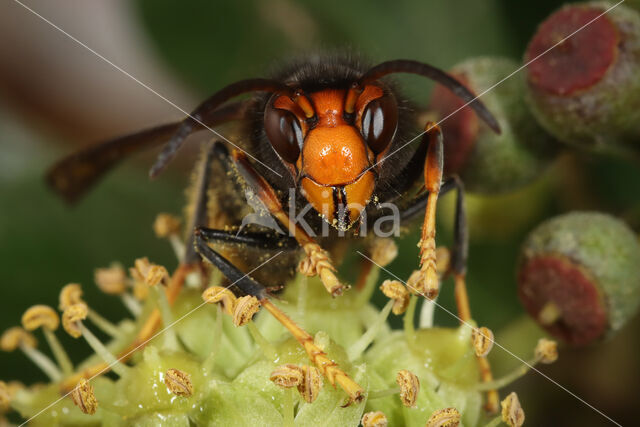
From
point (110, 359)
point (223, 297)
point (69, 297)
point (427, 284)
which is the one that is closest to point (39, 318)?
point (69, 297)

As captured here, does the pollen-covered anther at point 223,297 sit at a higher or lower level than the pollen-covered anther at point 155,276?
lower

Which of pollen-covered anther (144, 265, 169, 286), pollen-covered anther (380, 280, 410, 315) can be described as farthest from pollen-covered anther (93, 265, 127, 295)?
pollen-covered anther (380, 280, 410, 315)

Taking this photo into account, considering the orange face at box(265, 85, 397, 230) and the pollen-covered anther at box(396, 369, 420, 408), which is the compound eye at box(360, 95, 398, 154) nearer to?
the orange face at box(265, 85, 397, 230)

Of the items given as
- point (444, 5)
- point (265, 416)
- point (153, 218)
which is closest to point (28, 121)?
point (153, 218)

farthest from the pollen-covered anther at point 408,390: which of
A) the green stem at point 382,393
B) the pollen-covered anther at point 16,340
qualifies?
the pollen-covered anther at point 16,340

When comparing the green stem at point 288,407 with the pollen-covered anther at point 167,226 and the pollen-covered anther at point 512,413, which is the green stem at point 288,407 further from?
the pollen-covered anther at point 167,226

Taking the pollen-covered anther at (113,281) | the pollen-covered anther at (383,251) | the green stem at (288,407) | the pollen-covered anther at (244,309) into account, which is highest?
the pollen-covered anther at (113,281)

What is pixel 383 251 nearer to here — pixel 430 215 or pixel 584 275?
pixel 430 215

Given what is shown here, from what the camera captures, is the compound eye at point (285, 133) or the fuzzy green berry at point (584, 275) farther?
the fuzzy green berry at point (584, 275)
